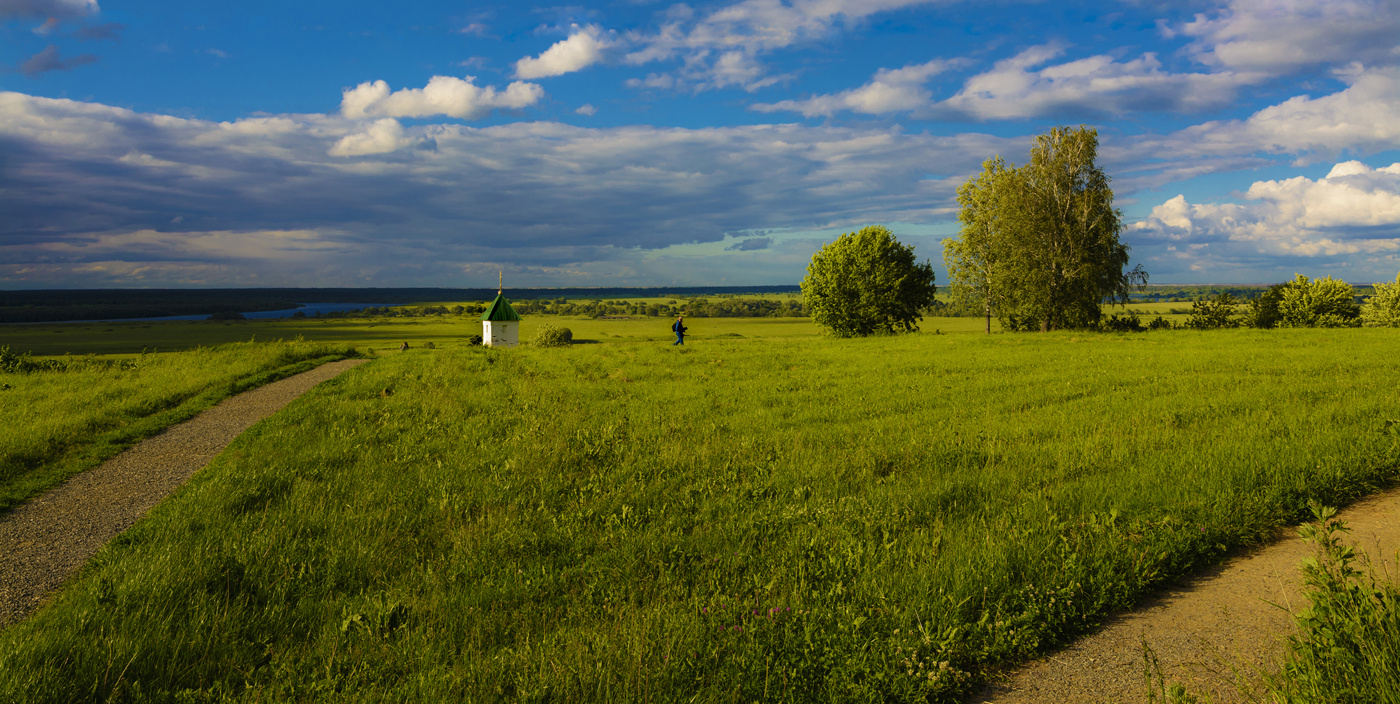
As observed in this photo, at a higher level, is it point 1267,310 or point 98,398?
point 1267,310

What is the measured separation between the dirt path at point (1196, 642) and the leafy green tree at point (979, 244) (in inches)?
1741

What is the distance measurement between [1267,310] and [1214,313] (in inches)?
324

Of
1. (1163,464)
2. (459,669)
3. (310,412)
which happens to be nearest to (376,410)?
(310,412)

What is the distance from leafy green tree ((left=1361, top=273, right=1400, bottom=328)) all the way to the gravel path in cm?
7515

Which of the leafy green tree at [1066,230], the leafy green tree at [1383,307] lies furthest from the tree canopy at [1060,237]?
the leafy green tree at [1383,307]

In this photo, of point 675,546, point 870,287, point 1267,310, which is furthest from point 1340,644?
point 1267,310

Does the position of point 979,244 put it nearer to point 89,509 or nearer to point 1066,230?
point 1066,230

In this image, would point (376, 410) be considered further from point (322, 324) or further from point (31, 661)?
point (322, 324)

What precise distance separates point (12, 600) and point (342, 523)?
259cm

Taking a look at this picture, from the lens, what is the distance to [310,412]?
14258 millimetres

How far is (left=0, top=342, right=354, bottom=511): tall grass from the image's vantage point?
10.4 meters

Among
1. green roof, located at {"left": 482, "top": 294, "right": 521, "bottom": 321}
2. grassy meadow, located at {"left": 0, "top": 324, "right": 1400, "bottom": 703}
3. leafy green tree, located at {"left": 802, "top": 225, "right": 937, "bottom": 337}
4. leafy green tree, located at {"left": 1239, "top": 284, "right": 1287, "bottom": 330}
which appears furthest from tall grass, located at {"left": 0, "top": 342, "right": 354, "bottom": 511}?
leafy green tree, located at {"left": 1239, "top": 284, "right": 1287, "bottom": 330}

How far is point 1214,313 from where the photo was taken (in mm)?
63438

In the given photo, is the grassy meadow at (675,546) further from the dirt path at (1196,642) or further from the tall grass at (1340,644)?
the tall grass at (1340,644)
